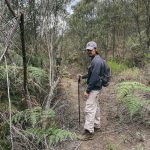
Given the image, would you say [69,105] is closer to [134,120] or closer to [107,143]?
[134,120]

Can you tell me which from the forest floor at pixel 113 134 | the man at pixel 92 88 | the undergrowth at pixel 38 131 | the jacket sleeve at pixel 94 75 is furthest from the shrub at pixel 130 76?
the undergrowth at pixel 38 131

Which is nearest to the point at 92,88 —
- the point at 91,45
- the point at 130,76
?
the point at 91,45

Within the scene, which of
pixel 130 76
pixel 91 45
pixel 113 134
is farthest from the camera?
pixel 130 76

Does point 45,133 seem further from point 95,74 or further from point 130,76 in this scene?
point 130,76

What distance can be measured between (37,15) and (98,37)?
747 centimetres

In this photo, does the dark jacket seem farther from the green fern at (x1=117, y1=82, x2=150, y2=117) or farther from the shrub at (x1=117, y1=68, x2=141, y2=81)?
the shrub at (x1=117, y1=68, x2=141, y2=81)

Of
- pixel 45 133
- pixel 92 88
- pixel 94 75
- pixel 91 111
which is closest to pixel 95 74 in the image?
pixel 94 75

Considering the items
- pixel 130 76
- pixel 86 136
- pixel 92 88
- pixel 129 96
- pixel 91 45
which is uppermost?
pixel 91 45

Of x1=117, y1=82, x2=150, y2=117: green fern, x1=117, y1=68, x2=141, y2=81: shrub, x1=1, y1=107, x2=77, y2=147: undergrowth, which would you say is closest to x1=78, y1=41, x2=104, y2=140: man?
x1=117, y1=82, x2=150, y2=117: green fern

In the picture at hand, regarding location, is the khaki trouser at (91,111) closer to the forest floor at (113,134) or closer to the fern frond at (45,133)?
the forest floor at (113,134)

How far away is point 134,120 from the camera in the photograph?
8391 millimetres

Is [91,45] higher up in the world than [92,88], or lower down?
higher up

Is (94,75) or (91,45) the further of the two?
(91,45)

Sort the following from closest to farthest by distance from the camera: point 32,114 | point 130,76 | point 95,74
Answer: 1. point 32,114
2. point 95,74
3. point 130,76
